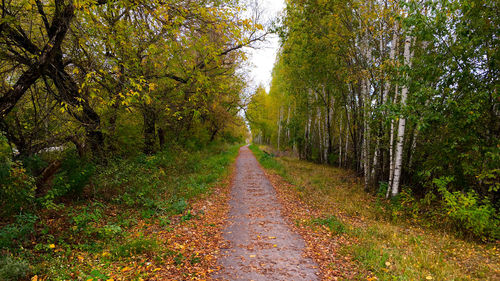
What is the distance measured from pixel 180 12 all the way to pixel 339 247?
21.3ft

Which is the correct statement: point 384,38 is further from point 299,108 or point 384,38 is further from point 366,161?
point 299,108

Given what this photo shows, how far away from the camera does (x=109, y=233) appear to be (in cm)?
521

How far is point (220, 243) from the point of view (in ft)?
18.1

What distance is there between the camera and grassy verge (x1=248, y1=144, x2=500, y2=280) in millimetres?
4324

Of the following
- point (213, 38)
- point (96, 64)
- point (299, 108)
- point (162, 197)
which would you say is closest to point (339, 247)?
point (162, 197)

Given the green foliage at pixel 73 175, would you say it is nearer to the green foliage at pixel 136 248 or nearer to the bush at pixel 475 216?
the green foliage at pixel 136 248

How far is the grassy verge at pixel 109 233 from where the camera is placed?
395 centimetres

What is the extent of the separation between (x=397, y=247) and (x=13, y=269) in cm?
697

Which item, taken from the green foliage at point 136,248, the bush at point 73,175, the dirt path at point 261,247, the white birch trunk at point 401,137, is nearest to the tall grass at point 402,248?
the white birch trunk at point 401,137

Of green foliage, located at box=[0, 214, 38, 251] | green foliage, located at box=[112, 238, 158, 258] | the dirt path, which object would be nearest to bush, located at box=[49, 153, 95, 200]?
green foliage, located at box=[0, 214, 38, 251]

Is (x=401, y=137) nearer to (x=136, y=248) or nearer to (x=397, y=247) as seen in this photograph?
(x=397, y=247)

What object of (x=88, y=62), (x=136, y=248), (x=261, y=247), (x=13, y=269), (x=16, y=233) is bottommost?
(x=261, y=247)

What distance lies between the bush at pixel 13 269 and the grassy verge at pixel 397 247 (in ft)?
17.6

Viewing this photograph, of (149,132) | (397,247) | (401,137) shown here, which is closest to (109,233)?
(397,247)
